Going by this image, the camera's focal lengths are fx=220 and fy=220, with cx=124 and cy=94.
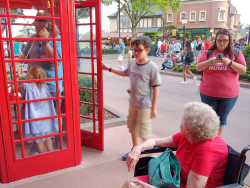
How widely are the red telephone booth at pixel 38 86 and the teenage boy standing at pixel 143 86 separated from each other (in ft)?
1.94

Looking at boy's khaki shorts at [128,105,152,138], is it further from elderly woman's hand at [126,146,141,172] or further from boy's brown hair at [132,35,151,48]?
elderly woman's hand at [126,146,141,172]

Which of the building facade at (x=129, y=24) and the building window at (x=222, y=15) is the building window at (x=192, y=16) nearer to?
the building window at (x=222, y=15)

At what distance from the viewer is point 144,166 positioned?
193 cm

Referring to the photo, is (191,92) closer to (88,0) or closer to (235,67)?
(235,67)

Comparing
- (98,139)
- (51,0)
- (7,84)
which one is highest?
(51,0)

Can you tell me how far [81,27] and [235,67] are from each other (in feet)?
7.31

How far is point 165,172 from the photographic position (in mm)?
1482

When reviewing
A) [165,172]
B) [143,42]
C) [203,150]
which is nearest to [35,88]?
[143,42]

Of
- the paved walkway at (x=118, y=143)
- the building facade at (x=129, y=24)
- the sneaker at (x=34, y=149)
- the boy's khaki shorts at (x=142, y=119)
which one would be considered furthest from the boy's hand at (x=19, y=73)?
the building facade at (x=129, y=24)

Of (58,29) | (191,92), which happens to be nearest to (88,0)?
(58,29)

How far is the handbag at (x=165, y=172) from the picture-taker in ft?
4.73

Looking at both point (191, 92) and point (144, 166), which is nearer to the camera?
point (144, 166)

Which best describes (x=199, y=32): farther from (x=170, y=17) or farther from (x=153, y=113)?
(x=153, y=113)

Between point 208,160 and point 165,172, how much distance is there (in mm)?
301
